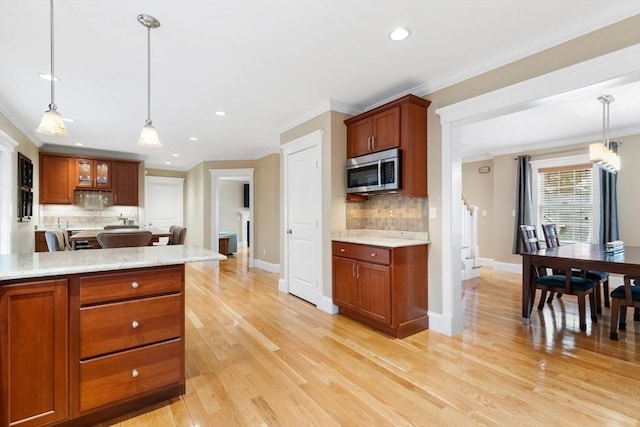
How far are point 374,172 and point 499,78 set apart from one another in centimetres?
140

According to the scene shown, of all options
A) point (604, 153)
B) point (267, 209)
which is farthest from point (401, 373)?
point (267, 209)

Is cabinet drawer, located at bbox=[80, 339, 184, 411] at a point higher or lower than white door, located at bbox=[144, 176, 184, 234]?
lower

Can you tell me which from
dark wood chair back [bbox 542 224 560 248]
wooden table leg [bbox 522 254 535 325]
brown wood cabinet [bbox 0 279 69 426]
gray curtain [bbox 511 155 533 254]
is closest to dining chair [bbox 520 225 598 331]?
wooden table leg [bbox 522 254 535 325]

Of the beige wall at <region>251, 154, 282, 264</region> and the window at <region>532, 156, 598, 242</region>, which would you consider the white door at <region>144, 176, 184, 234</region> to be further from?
the window at <region>532, 156, 598, 242</region>

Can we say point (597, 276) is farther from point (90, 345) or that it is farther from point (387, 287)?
point (90, 345)

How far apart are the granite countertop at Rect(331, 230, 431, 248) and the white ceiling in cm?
155

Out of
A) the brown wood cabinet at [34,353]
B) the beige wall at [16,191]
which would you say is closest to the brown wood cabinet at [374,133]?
the brown wood cabinet at [34,353]

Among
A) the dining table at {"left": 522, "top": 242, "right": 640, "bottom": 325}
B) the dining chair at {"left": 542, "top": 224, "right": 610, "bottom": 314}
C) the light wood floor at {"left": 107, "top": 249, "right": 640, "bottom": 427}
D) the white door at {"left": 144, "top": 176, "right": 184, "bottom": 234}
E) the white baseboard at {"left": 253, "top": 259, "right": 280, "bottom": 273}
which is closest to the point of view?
the light wood floor at {"left": 107, "top": 249, "right": 640, "bottom": 427}

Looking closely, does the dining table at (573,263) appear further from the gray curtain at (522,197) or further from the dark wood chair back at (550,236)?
the gray curtain at (522,197)

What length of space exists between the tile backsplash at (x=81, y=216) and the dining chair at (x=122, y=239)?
12.9 ft

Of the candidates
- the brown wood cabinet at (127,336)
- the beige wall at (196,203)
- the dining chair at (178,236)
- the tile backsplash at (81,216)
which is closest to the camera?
the brown wood cabinet at (127,336)

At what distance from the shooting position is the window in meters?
5.33

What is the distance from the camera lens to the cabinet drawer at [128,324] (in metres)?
1.65

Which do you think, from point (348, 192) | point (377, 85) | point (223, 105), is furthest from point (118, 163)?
point (377, 85)
